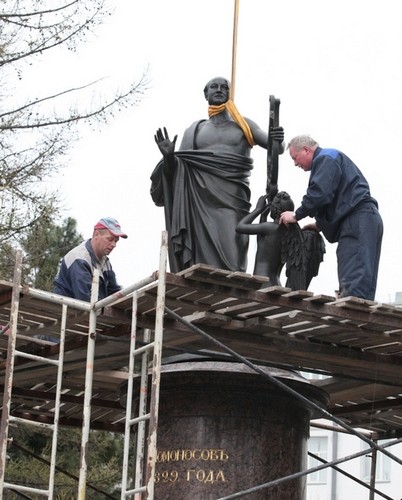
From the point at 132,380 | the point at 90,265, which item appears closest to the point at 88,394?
the point at 132,380

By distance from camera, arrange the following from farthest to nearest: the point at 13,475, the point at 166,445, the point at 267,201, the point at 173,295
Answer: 1. the point at 13,475
2. the point at 267,201
3. the point at 166,445
4. the point at 173,295

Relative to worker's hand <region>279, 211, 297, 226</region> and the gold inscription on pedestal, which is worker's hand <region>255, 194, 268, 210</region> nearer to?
worker's hand <region>279, 211, 297, 226</region>

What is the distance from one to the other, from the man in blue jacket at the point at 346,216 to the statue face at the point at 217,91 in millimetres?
1198

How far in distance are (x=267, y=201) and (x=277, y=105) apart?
80 centimetres

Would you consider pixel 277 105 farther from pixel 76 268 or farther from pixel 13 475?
pixel 13 475

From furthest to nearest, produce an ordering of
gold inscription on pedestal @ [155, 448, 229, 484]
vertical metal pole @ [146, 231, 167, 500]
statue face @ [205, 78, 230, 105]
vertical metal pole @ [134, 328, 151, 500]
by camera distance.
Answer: statue face @ [205, 78, 230, 105]
gold inscription on pedestal @ [155, 448, 229, 484]
vertical metal pole @ [134, 328, 151, 500]
vertical metal pole @ [146, 231, 167, 500]

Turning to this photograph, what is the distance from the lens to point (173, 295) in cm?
1077

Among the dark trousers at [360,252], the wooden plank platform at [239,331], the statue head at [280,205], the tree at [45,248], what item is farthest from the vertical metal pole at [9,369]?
the tree at [45,248]

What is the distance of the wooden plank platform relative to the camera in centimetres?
1062

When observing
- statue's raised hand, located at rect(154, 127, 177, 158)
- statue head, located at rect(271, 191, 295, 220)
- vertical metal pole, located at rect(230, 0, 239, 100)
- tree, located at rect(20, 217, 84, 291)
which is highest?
tree, located at rect(20, 217, 84, 291)

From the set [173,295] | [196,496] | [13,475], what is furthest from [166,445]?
[13,475]

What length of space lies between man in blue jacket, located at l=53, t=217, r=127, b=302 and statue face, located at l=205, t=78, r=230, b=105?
1.37 metres

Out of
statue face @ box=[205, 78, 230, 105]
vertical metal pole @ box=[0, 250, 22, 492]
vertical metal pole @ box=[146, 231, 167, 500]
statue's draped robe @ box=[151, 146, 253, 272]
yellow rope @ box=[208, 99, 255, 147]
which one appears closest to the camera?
vertical metal pole @ box=[146, 231, 167, 500]

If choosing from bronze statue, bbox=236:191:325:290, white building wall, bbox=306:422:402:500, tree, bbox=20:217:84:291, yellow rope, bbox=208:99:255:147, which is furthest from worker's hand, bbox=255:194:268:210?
white building wall, bbox=306:422:402:500
